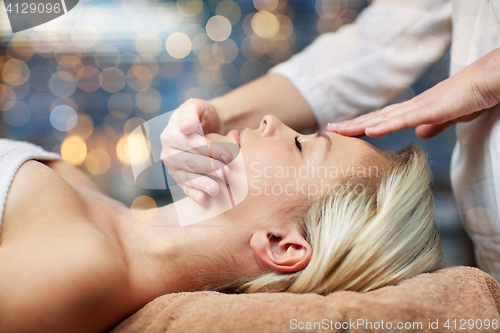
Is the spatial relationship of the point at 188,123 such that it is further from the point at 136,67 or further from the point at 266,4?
the point at 266,4

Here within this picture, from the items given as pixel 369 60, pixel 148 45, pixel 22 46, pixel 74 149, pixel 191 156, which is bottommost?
pixel 74 149

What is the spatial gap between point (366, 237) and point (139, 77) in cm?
150

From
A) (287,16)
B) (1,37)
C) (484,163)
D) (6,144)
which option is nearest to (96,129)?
(1,37)

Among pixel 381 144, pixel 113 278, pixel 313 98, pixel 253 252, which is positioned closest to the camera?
pixel 113 278

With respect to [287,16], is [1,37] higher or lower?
higher

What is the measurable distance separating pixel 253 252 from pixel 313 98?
2.12 ft

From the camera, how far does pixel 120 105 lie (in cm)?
171

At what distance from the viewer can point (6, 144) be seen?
0.72m

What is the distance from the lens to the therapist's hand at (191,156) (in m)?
0.70

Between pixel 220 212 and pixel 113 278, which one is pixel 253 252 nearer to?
pixel 220 212

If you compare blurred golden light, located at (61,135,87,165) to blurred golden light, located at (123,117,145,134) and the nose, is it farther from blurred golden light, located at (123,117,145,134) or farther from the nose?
the nose

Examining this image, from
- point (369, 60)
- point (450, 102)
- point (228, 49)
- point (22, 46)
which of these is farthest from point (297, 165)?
point (22, 46)

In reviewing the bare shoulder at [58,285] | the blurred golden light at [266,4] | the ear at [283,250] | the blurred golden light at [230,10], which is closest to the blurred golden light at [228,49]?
the blurred golden light at [230,10]

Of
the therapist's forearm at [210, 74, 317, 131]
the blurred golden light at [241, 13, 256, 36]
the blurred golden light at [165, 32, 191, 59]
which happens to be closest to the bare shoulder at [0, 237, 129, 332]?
the therapist's forearm at [210, 74, 317, 131]
